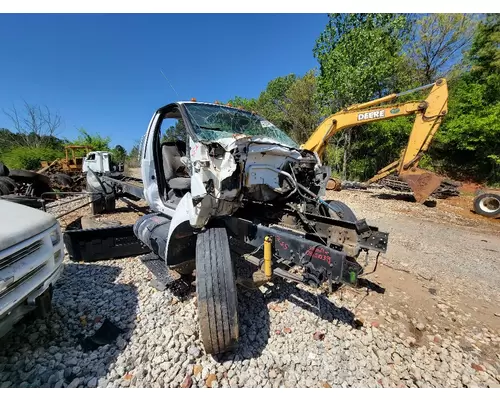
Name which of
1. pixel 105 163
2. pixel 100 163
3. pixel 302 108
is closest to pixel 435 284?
pixel 105 163

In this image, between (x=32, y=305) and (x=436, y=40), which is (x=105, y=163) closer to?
(x=32, y=305)

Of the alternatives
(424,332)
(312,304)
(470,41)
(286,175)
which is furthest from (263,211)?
(470,41)

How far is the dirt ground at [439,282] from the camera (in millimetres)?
2504

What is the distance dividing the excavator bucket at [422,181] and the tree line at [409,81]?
8306 millimetres

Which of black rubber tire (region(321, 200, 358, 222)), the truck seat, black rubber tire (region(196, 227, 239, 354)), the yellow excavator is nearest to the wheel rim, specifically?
the yellow excavator

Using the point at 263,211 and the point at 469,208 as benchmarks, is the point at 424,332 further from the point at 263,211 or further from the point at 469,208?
the point at 469,208

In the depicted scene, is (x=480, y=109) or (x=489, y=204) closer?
(x=489, y=204)

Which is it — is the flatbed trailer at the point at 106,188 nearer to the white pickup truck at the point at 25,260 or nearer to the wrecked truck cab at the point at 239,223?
the wrecked truck cab at the point at 239,223

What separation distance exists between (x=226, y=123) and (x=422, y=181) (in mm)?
8267

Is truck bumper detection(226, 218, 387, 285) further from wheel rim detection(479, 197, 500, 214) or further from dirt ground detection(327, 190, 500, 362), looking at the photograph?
wheel rim detection(479, 197, 500, 214)

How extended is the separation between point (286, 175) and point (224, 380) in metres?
1.83

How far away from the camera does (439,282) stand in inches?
133

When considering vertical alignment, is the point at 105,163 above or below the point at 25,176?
above

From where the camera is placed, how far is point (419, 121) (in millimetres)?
7988
